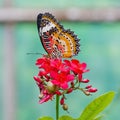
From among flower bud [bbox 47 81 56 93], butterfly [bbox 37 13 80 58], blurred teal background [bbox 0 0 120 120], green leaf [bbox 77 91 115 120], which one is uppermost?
blurred teal background [bbox 0 0 120 120]

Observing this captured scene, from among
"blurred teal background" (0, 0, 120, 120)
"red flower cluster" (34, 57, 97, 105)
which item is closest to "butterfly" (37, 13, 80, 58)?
"red flower cluster" (34, 57, 97, 105)

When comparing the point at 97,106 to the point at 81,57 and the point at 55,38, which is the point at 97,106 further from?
the point at 81,57

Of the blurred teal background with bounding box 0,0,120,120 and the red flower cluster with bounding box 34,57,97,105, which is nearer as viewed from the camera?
the red flower cluster with bounding box 34,57,97,105

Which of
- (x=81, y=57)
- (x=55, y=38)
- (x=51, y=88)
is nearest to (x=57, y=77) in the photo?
(x=51, y=88)

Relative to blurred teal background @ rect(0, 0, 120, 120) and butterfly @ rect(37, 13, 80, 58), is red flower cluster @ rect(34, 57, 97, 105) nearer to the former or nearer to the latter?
butterfly @ rect(37, 13, 80, 58)

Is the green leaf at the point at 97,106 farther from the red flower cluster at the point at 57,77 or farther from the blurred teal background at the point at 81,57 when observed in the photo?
the blurred teal background at the point at 81,57

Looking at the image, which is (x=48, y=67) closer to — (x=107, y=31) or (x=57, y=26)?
(x=57, y=26)
